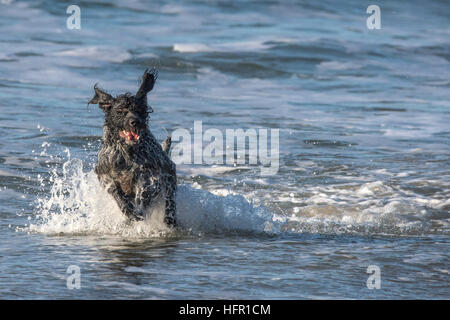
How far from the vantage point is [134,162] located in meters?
7.54

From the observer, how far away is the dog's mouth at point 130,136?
7375 millimetres

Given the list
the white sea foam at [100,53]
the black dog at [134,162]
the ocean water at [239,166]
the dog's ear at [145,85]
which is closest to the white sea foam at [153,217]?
the ocean water at [239,166]

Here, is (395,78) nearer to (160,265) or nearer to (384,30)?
(384,30)

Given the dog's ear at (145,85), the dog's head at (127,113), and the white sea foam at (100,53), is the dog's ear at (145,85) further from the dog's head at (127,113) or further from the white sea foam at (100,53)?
the white sea foam at (100,53)

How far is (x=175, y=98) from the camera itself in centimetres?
1573

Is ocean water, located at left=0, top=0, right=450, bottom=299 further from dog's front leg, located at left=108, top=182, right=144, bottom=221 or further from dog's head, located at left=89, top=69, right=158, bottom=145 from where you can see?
dog's head, located at left=89, top=69, right=158, bottom=145

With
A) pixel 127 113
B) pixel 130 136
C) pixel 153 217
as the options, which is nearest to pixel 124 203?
pixel 153 217

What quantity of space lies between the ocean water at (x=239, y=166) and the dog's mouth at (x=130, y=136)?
0.80 metres

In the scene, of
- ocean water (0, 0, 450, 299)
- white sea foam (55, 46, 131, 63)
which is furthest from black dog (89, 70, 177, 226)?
white sea foam (55, 46, 131, 63)

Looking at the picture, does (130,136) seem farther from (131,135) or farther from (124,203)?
(124,203)

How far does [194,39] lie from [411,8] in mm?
9138

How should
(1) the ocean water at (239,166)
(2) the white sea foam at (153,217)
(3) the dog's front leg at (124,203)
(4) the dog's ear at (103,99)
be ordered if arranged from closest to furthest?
(1) the ocean water at (239,166)
(4) the dog's ear at (103,99)
(3) the dog's front leg at (124,203)
(2) the white sea foam at (153,217)

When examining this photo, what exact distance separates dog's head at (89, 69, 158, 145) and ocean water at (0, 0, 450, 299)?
2.66ft

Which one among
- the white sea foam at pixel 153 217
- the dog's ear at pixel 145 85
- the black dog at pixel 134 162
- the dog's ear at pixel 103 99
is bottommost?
the white sea foam at pixel 153 217
